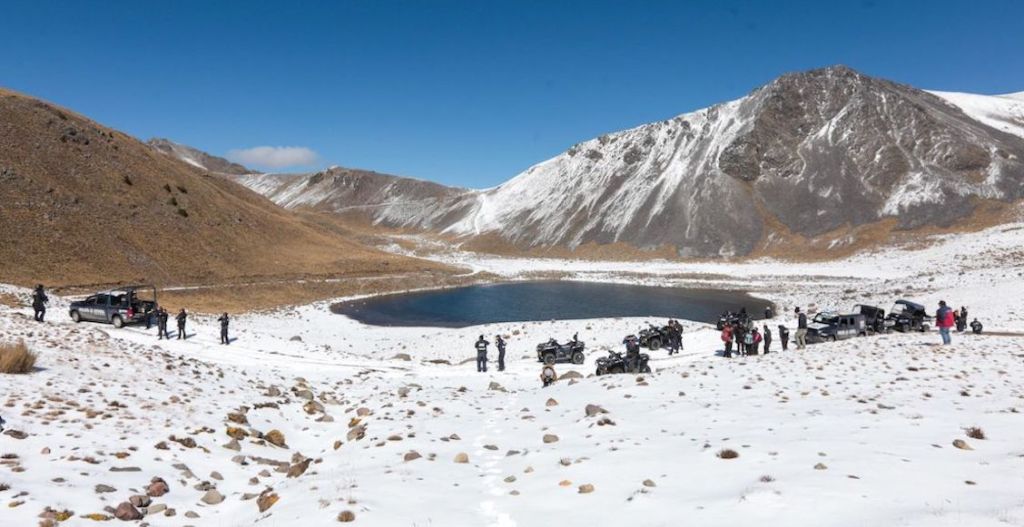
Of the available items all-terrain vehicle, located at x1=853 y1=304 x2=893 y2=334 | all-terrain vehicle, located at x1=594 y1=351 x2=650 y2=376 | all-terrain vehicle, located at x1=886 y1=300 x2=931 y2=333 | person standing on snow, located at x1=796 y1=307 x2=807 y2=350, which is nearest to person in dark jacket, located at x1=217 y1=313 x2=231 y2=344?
all-terrain vehicle, located at x1=594 y1=351 x2=650 y2=376

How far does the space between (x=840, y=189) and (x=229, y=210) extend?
116 metres

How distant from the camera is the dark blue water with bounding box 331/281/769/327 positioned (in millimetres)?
55312

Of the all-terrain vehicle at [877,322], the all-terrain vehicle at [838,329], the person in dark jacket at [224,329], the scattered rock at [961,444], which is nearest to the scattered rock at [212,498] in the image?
the scattered rock at [961,444]

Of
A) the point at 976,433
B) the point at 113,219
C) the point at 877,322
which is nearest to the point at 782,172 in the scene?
the point at 877,322

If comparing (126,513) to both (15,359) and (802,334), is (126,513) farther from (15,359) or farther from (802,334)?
(802,334)

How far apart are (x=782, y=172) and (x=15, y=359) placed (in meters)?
141

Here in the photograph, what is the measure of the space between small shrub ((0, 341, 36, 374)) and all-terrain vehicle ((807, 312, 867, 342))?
33.2 m

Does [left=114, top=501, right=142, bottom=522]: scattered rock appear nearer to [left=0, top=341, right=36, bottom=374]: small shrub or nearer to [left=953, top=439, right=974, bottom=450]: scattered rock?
[left=0, top=341, right=36, bottom=374]: small shrub

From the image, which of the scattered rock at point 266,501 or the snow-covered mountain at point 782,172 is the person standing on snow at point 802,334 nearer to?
the scattered rock at point 266,501

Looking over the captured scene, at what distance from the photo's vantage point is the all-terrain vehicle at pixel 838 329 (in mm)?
30734

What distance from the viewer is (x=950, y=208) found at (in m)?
103

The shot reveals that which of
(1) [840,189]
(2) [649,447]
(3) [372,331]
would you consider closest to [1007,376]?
(2) [649,447]

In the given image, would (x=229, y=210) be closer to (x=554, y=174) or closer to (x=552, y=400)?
(x=552, y=400)

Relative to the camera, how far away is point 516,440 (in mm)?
13141
